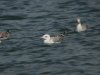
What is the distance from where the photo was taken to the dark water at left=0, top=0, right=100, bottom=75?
2355 cm

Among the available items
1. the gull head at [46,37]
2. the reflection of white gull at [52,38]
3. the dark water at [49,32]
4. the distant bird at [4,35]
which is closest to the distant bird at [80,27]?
the dark water at [49,32]

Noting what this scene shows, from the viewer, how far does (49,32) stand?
2933 cm

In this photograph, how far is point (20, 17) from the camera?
33.5 m

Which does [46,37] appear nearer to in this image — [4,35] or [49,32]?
[49,32]

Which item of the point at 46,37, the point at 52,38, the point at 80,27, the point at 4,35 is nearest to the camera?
the point at 46,37

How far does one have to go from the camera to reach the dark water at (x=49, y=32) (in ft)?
77.3

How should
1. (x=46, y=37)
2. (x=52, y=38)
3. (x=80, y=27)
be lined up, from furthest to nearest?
(x=80, y=27) → (x=52, y=38) → (x=46, y=37)

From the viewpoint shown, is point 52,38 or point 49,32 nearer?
point 52,38

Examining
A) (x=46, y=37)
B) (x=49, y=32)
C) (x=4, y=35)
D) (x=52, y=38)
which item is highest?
(x=4, y=35)

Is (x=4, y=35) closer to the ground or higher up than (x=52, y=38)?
higher up

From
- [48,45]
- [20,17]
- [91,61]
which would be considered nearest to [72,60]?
[91,61]

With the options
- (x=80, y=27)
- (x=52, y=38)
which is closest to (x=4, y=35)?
(x=52, y=38)

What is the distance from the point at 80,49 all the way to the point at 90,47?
0.72 metres

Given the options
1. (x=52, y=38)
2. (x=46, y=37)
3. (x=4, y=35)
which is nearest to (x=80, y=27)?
(x=52, y=38)
